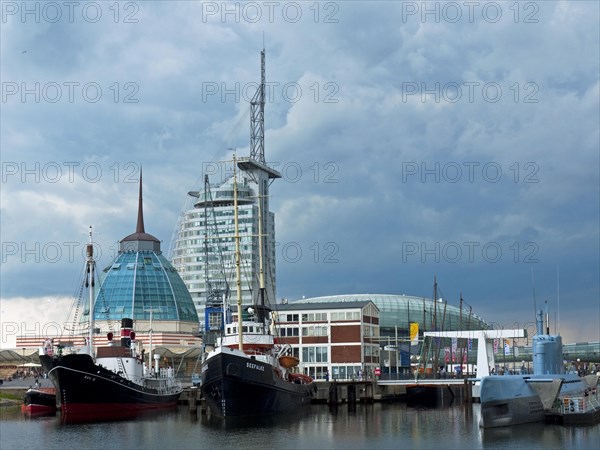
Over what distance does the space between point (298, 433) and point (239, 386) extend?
432 inches

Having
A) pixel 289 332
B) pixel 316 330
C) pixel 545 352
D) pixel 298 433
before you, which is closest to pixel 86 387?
pixel 298 433

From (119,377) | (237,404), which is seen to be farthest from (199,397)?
(237,404)

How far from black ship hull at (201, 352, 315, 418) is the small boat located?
26.7 metres

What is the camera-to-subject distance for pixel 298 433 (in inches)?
2717

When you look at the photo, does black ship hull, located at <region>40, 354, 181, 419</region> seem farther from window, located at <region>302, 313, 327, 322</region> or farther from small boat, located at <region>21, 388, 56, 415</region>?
window, located at <region>302, 313, 327, 322</region>

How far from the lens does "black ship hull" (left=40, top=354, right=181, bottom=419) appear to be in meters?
89.8

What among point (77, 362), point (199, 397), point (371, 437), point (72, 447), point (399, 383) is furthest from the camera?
point (399, 383)

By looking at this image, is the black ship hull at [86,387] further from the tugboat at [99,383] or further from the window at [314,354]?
the window at [314,354]

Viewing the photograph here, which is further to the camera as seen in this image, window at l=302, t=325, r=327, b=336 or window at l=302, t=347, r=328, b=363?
window at l=302, t=347, r=328, b=363

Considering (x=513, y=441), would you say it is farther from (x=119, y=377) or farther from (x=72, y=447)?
(x=119, y=377)

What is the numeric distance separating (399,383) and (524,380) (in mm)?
47576

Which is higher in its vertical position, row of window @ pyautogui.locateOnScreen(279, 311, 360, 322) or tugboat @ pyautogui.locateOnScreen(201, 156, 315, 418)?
row of window @ pyautogui.locateOnScreen(279, 311, 360, 322)

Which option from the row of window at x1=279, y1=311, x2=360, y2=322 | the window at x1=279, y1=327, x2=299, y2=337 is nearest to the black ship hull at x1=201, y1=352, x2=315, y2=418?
the row of window at x1=279, y1=311, x2=360, y2=322

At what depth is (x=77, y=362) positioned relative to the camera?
8975 centimetres
